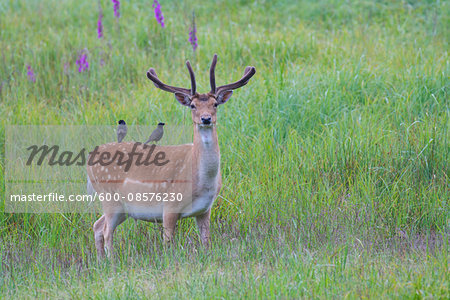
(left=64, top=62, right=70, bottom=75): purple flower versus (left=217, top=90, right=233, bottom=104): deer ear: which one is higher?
(left=217, top=90, right=233, bottom=104): deer ear

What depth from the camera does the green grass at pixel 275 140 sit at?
15.8 ft


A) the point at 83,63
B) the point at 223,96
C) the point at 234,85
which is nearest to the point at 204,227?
the point at 223,96

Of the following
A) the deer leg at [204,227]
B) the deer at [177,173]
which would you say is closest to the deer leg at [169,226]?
the deer at [177,173]

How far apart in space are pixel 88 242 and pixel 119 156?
81 centimetres

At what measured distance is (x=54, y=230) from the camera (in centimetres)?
593

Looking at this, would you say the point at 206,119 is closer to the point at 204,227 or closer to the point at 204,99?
the point at 204,99

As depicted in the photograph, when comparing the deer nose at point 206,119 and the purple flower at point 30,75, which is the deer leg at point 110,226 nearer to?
the deer nose at point 206,119

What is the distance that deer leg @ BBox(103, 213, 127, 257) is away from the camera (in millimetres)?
5642

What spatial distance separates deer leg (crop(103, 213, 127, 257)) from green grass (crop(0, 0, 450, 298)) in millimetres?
140

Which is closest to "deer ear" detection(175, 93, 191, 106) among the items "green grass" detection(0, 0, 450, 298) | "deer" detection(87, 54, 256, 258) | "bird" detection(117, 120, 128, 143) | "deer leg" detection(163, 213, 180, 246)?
"deer" detection(87, 54, 256, 258)

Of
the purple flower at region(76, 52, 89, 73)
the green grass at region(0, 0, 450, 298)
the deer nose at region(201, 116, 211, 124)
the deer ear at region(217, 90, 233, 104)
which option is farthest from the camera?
the purple flower at region(76, 52, 89, 73)

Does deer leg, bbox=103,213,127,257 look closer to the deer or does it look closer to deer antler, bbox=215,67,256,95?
the deer
